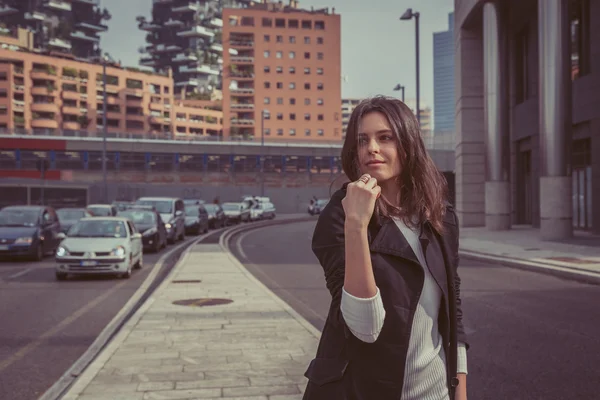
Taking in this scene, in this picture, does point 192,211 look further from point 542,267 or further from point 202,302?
point 202,302

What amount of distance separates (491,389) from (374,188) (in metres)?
4.62

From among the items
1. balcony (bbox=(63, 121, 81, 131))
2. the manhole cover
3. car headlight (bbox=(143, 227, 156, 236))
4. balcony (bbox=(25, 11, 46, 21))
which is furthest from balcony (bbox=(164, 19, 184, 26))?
the manhole cover

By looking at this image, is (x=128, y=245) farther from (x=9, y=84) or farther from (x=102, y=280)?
(x=9, y=84)

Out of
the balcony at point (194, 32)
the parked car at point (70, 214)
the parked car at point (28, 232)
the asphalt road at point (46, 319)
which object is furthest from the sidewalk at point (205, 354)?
the balcony at point (194, 32)

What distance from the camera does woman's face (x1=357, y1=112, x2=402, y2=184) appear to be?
237cm

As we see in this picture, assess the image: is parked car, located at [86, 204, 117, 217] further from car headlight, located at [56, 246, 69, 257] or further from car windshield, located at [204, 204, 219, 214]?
car headlight, located at [56, 246, 69, 257]

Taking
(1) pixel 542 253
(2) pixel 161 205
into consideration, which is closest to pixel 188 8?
(2) pixel 161 205

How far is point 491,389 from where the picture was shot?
6.28 m

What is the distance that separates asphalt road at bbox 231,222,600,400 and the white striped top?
13.3ft

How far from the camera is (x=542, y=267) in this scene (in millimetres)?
16891

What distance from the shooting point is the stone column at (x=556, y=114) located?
26125 mm

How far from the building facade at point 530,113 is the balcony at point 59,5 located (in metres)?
125

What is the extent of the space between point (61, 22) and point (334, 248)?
152 metres

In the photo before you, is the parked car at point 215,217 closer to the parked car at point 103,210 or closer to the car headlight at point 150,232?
the parked car at point 103,210
